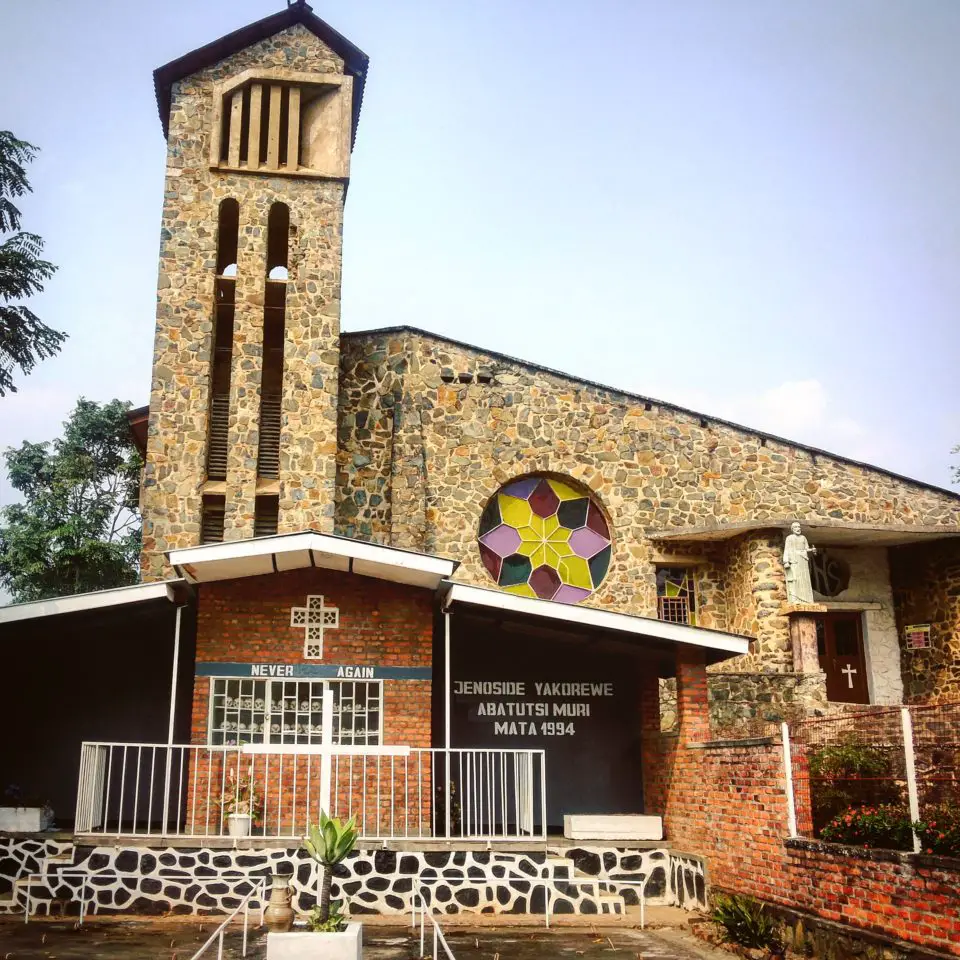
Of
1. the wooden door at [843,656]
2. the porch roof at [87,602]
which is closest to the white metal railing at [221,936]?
the porch roof at [87,602]

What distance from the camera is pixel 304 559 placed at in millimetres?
A: 13070

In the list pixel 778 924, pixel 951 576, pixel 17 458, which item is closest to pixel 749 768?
pixel 778 924

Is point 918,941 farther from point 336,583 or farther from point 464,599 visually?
point 336,583

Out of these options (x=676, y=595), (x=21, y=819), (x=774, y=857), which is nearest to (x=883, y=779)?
(x=774, y=857)

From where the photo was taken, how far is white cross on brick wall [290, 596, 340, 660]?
43.9 ft

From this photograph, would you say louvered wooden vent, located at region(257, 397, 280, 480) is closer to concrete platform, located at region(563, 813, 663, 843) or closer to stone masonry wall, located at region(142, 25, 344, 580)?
stone masonry wall, located at region(142, 25, 344, 580)

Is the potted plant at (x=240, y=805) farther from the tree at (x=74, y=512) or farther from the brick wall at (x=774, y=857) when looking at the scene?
the tree at (x=74, y=512)

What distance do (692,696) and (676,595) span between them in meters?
7.90

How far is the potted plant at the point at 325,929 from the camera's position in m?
8.08

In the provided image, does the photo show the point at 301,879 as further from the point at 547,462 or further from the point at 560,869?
the point at 547,462

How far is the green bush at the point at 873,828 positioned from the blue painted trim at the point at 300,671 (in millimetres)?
5548

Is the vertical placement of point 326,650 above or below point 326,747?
above

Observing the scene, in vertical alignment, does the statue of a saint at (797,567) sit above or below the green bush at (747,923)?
above

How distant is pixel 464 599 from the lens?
42.2ft
